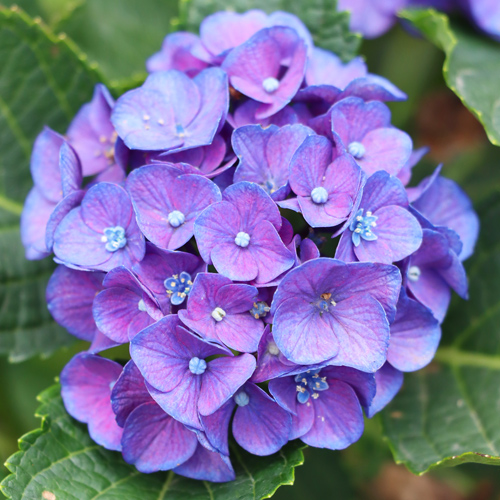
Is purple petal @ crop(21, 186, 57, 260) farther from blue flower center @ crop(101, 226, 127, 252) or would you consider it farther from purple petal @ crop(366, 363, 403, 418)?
purple petal @ crop(366, 363, 403, 418)

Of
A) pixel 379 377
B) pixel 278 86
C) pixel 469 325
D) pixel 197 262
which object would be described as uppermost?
pixel 278 86

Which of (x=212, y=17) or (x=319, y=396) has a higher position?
(x=212, y=17)

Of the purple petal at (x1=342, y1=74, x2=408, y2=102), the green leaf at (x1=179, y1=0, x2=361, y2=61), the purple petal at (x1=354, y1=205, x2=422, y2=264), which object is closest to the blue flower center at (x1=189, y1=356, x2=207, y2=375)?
the purple petal at (x1=354, y1=205, x2=422, y2=264)

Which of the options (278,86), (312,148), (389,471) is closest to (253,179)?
(312,148)

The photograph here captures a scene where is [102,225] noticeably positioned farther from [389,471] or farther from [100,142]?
[389,471]

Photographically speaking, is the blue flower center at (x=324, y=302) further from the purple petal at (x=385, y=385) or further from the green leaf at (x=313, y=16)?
the green leaf at (x=313, y=16)

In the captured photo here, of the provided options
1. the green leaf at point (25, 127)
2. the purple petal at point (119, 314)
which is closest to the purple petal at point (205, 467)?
the purple petal at point (119, 314)

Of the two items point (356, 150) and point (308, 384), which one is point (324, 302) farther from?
point (356, 150)

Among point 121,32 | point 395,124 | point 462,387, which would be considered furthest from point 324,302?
point 121,32
